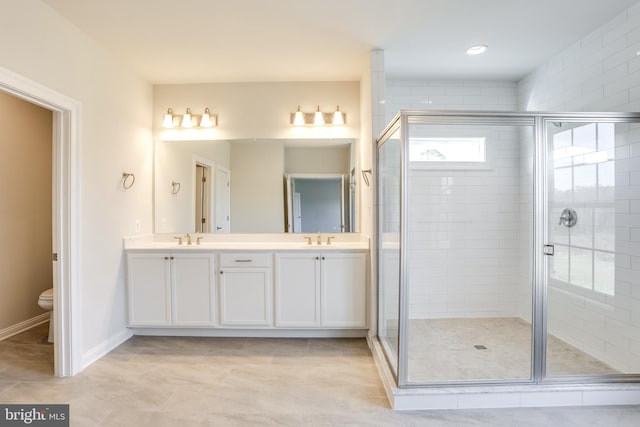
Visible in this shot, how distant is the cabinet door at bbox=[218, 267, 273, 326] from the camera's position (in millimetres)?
3107

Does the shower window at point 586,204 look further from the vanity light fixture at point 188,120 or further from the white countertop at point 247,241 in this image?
the vanity light fixture at point 188,120

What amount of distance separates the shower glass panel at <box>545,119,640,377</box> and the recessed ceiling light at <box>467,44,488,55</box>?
39.3 inches

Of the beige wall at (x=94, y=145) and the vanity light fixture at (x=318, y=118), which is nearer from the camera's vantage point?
the beige wall at (x=94, y=145)

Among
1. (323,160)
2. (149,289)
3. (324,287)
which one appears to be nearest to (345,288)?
(324,287)

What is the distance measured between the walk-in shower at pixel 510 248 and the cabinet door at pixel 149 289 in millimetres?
1918

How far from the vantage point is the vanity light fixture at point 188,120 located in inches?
139

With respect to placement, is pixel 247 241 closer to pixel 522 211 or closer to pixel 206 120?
pixel 206 120

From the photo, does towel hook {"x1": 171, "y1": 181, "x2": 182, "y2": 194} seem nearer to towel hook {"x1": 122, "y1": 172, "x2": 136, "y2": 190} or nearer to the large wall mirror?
the large wall mirror

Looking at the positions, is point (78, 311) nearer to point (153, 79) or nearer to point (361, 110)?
point (153, 79)

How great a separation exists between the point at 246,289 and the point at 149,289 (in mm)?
888

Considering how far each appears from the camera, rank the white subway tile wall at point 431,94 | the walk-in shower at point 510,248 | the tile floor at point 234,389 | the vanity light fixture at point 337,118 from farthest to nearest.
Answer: the white subway tile wall at point 431,94, the vanity light fixture at point 337,118, the walk-in shower at point 510,248, the tile floor at point 234,389

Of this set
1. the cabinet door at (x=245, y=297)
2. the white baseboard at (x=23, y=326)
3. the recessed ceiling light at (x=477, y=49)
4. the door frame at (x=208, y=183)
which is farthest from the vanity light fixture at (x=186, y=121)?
the recessed ceiling light at (x=477, y=49)

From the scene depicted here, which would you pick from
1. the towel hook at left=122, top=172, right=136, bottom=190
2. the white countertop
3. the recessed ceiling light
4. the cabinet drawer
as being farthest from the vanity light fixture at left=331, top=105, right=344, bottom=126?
the towel hook at left=122, top=172, right=136, bottom=190

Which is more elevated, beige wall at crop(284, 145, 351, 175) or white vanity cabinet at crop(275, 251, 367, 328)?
beige wall at crop(284, 145, 351, 175)
